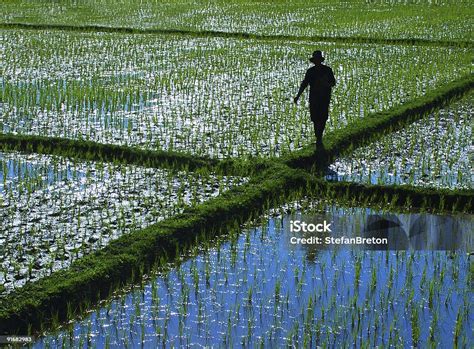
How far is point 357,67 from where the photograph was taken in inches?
507

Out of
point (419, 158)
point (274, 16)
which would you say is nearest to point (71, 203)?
point (419, 158)

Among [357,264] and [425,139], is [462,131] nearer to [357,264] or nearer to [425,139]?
[425,139]

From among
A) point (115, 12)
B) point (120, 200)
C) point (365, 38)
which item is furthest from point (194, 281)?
point (115, 12)

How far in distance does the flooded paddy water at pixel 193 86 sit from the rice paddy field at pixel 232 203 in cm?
5

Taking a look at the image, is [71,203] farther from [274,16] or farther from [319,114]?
[274,16]

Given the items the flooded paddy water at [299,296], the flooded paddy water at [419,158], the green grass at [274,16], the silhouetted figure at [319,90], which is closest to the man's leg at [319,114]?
the silhouetted figure at [319,90]

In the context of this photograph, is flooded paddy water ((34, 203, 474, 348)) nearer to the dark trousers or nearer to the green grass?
the dark trousers

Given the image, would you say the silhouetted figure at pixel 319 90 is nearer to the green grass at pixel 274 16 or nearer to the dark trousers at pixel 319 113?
the dark trousers at pixel 319 113

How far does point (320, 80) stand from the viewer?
7.96 metres

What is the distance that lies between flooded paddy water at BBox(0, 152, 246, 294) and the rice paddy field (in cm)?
2

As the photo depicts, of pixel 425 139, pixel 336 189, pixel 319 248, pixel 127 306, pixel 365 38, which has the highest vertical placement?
pixel 365 38

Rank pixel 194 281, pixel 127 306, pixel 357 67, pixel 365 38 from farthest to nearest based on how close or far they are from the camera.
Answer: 1. pixel 365 38
2. pixel 357 67
3. pixel 194 281
4. pixel 127 306

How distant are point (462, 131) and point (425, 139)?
548 mm

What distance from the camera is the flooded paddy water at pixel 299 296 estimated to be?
445 centimetres
